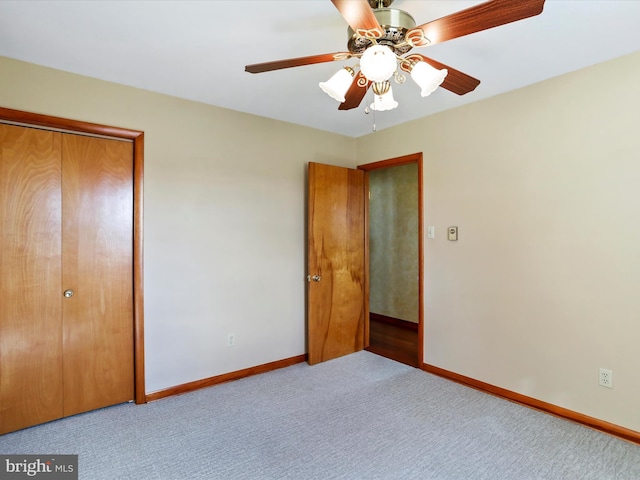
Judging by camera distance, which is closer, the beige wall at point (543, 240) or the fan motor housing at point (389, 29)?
the fan motor housing at point (389, 29)

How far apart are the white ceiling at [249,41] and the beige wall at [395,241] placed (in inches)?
89.4

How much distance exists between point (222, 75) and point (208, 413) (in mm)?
2448

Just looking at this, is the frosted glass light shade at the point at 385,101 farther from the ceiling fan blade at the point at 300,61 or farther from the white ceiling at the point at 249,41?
the white ceiling at the point at 249,41

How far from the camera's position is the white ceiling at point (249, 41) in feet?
5.74

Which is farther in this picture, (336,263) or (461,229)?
(336,263)

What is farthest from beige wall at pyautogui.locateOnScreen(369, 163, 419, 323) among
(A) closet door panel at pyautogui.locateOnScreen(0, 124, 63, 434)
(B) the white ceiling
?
(A) closet door panel at pyautogui.locateOnScreen(0, 124, 63, 434)

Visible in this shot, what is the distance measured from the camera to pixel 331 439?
224cm

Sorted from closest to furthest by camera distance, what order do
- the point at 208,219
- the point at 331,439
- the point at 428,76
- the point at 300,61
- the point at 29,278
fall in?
the point at 428,76, the point at 300,61, the point at 331,439, the point at 29,278, the point at 208,219

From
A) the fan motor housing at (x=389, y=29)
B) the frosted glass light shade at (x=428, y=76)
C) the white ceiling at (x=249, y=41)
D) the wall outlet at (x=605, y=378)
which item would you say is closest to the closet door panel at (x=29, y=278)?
the white ceiling at (x=249, y=41)

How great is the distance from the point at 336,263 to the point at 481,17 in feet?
8.88

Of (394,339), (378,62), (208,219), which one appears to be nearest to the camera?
(378,62)

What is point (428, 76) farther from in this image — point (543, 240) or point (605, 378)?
point (605, 378)

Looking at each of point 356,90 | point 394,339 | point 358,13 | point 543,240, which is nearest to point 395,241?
point 394,339

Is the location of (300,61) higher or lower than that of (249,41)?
lower
